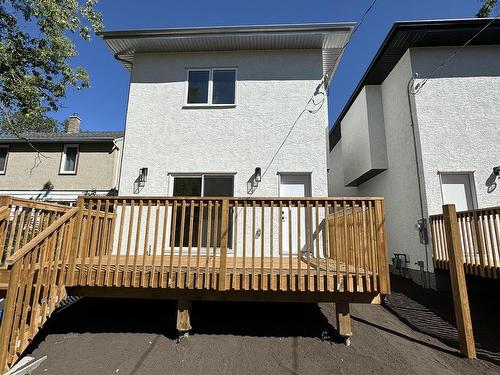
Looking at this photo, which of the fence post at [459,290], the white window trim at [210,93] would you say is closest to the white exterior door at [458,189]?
the fence post at [459,290]

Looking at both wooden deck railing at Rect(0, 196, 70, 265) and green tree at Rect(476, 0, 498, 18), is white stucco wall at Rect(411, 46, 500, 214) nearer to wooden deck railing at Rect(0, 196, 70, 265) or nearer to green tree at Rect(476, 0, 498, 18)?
green tree at Rect(476, 0, 498, 18)

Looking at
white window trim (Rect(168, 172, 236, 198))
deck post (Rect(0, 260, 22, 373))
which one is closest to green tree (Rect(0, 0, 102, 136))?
white window trim (Rect(168, 172, 236, 198))

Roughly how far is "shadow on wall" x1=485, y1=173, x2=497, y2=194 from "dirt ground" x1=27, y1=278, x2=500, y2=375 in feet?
12.6

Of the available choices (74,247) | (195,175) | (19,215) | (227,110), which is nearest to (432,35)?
(227,110)

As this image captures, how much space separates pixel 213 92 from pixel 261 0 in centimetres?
400

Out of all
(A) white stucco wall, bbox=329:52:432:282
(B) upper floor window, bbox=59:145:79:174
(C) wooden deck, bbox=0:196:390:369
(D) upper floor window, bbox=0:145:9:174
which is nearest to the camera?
(C) wooden deck, bbox=0:196:390:369

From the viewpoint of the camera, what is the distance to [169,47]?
22.0 feet

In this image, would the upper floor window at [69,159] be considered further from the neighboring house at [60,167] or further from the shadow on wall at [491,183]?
the shadow on wall at [491,183]

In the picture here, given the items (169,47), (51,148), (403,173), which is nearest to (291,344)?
(403,173)

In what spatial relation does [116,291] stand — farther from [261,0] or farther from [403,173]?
[261,0]

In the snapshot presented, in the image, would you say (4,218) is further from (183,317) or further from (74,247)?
(183,317)

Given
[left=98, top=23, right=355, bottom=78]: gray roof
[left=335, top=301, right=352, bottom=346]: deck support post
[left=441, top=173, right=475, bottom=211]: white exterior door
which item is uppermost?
[left=98, top=23, right=355, bottom=78]: gray roof

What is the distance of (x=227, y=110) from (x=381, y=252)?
456 centimetres

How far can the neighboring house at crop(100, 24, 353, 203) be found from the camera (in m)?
6.14
